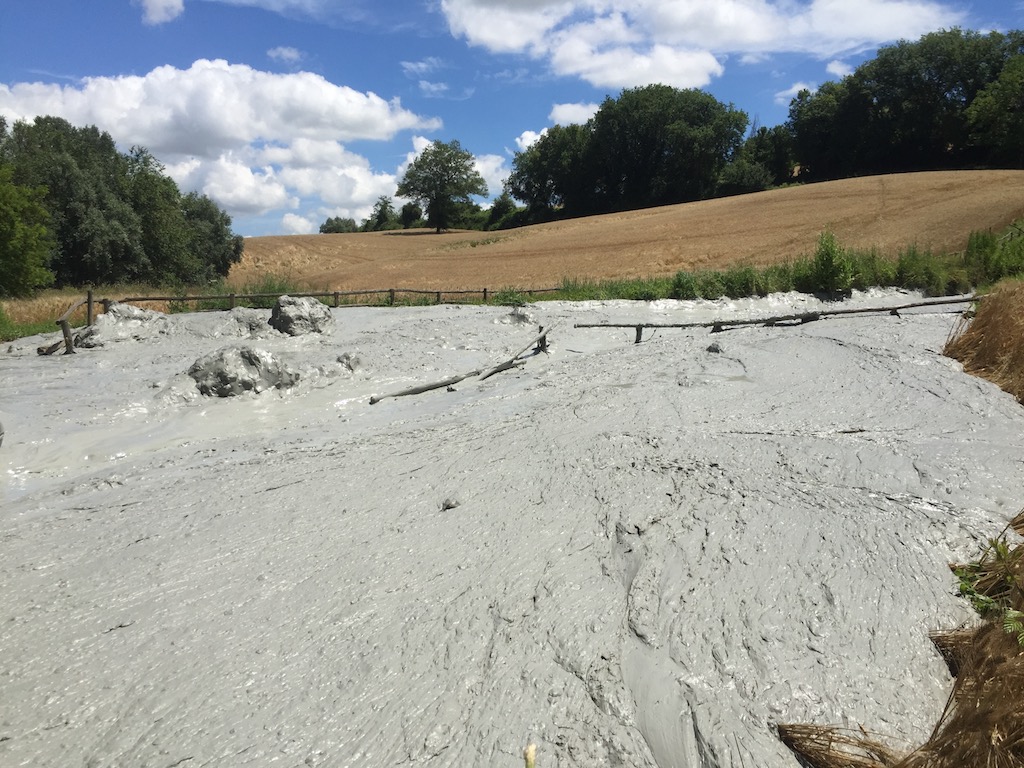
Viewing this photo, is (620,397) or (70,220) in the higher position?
(70,220)

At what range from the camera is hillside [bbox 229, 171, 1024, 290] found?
101 feet

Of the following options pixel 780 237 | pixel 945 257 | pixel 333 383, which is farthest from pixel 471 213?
pixel 333 383

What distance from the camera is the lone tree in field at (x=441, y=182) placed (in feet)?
233

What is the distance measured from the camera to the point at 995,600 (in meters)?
4.55

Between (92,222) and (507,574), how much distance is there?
34346 millimetres

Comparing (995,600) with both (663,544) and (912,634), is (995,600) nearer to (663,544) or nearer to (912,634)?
(912,634)

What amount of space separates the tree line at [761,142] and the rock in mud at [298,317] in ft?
165

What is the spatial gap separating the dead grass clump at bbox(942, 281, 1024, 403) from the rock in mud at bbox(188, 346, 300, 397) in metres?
10.9

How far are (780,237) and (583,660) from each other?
33685 millimetres

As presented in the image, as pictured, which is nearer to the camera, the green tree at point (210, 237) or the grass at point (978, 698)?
the grass at point (978, 698)

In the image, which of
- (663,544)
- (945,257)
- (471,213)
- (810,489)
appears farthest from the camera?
(471,213)

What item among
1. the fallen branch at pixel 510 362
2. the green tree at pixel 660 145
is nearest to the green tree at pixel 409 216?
the green tree at pixel 660 145

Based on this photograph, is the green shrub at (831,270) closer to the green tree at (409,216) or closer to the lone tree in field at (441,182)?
the lone tree in field at (441,182)

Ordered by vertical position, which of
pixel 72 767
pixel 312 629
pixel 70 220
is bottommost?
pixel 72 767
